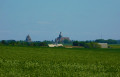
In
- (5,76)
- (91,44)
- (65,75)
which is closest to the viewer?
(5,76)

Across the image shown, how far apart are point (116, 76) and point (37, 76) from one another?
495 centimetres

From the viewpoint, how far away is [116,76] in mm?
13000

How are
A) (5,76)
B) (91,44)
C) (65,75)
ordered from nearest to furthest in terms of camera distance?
1. (5,76)
2. (65,75)
3. (91,44)

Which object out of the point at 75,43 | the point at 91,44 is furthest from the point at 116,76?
the point at 75,43

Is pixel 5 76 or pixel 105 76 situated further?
pixel 105 76

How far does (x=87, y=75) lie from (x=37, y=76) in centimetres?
313

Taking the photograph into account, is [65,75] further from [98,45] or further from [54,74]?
[98,45]

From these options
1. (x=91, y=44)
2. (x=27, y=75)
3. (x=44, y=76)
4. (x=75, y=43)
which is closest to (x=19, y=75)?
(x=27, y=75)

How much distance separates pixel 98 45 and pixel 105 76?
135 metres

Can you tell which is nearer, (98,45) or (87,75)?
(87,75)

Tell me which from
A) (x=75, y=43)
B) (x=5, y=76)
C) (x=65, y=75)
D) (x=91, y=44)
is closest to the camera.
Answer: (x=5, y=76)

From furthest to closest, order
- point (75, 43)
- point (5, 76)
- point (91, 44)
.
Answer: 1. point (75, 43)
2. point (91, 44)
3. point (5, 76)

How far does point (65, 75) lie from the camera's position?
12711 millimetres

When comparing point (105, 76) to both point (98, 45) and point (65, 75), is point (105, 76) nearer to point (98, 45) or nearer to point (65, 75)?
point (65, 75)
